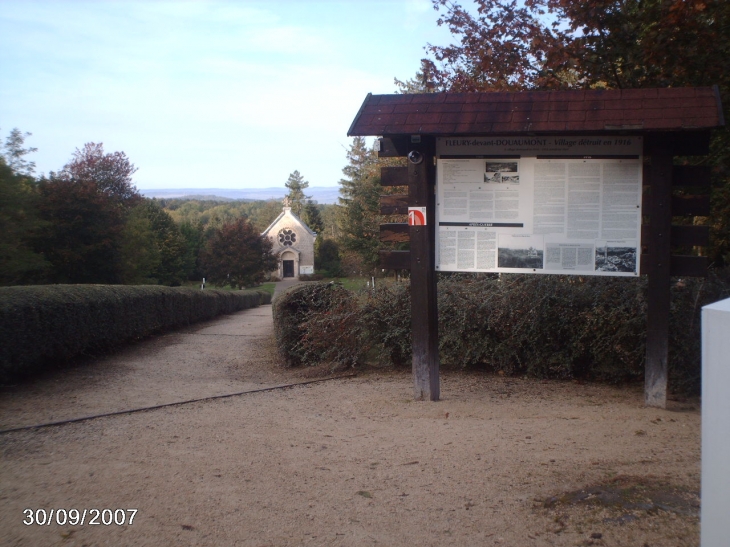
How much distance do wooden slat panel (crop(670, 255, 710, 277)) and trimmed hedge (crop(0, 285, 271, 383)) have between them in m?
8.03

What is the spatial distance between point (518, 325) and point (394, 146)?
3062 millimetres

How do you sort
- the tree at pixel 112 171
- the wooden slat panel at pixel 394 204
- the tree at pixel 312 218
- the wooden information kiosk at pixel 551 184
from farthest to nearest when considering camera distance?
the tree at pixel 312 218 → the tree at pixel 112 171 → the wooden slat panel at pixel 394 204 → the wooden information kiosk at pixel 551 184

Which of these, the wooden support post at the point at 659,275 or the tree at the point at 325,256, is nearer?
the wooden support post at the point at 659,275

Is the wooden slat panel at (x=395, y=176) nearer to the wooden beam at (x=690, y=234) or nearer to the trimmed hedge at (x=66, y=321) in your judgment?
the wooden beam at (x=690, y=234)

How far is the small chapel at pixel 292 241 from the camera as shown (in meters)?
89.3

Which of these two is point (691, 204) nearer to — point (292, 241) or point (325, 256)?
point (325, 256)

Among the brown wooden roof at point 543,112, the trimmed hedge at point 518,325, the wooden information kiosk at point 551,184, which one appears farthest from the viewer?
the trimmed hedge at point 518,325

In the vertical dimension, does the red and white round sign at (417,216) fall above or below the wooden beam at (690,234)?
above

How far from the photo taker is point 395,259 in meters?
7.74

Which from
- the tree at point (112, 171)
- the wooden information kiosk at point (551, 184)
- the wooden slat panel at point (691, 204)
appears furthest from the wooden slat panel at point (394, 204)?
the tree at point (112, 171)

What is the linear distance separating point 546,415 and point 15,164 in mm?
27636

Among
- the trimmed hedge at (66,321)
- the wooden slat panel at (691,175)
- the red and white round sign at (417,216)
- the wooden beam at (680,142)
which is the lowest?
the trimmed hedge at (66,321)

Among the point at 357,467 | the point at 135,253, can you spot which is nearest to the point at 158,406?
the point at 357,467
